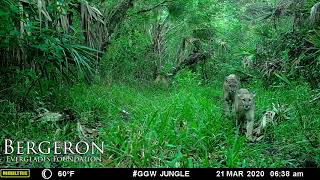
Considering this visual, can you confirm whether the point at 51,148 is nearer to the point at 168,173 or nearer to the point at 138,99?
the point at 168,173

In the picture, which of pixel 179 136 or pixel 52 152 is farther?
pixel 179 136

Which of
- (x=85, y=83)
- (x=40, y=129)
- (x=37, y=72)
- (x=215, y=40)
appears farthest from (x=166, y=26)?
(x=40, y=129)

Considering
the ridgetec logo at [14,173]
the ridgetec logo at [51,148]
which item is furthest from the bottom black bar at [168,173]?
the ridgetec logo at [51,148]

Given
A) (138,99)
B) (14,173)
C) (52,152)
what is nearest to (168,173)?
(52,152)

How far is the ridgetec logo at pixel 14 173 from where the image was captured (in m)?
2.89

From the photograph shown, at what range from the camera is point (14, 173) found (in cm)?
290

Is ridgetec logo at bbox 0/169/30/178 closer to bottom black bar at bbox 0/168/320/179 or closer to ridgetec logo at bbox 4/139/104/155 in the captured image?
bottom black bar at bbox 0/168/320/179

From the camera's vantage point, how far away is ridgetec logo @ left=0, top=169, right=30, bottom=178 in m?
2.89

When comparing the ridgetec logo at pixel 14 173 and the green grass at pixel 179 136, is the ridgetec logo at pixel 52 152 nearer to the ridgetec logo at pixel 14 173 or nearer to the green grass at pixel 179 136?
the green grass at pixel 179 136

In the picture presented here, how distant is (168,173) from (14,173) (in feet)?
3.54

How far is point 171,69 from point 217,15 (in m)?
2.47

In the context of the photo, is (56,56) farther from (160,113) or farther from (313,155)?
(313,155)

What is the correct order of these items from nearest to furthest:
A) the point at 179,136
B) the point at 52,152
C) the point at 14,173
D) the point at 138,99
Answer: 1. the point at 14,173
2. the point at 52,152
3. the point at 179,136
4. the point at 138,99

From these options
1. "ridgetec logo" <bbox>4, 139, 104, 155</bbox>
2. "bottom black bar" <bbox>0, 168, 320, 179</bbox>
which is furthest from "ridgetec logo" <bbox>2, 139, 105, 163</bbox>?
"bottom black bar" <bbox>0, 168, 320, 179</bbox>
